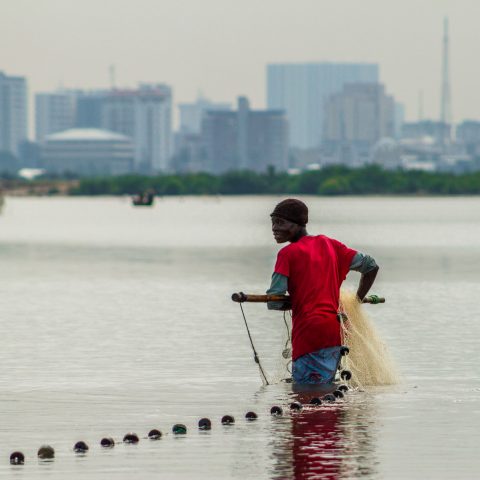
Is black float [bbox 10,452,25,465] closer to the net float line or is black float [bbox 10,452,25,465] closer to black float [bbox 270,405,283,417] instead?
the net float line

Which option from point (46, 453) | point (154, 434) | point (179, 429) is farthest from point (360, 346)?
point (46, 453)

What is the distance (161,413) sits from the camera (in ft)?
58.4

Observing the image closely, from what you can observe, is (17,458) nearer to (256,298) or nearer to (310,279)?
(256,298)

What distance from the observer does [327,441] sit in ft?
49.9

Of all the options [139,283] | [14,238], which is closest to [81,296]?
[139,283]

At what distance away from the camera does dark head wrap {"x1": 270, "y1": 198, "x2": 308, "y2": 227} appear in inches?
671

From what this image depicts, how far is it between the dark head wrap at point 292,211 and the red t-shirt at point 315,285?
210 mm

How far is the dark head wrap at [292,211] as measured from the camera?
1703cm

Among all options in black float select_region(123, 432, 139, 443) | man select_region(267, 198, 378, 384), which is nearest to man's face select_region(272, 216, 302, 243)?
man select_region(267, 198, 378, 384)

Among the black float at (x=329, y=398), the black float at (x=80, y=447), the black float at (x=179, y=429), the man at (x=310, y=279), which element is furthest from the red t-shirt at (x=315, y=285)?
the black float at (x=80, y=447)

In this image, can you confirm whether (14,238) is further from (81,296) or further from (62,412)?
(62,412)

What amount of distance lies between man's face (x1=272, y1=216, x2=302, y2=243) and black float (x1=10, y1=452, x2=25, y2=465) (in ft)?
11.9

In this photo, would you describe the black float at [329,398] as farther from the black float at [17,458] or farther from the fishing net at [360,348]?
the black float at [17,458]

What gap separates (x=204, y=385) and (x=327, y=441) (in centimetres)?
552
